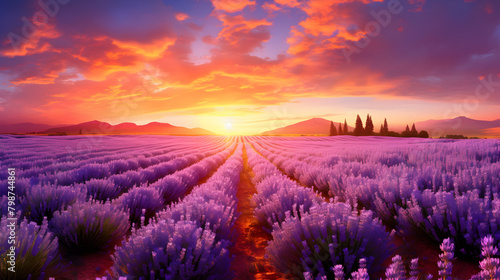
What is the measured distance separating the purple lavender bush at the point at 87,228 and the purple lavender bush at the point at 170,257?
125 cm

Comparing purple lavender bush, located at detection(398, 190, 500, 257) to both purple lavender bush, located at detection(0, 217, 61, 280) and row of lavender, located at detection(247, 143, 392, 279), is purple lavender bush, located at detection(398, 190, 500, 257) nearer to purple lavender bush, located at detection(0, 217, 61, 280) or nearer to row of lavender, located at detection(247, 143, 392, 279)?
row of lavender, located at detection(247, 143, 392, 279)

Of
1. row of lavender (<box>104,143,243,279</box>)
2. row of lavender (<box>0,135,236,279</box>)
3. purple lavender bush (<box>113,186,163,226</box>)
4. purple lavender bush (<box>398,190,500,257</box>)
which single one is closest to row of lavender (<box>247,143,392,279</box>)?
row of lavender (<box>104,143,243,279</box>)

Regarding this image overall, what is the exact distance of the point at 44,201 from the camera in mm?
3539

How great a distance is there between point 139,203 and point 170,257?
8.43 ft

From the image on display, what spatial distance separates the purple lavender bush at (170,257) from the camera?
1734 mm

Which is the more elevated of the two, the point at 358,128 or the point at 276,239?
the point at 358,128

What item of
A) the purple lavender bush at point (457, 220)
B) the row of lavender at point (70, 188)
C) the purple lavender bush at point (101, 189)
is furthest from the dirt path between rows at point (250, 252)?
the purple lavender bush at point (101, 189)

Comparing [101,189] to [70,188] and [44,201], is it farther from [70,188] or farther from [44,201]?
[44,201]

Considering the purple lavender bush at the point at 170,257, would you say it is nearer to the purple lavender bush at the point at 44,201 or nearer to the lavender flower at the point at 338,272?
the lavender flower at the point at 338,272

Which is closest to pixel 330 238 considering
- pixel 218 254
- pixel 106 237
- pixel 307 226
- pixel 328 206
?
pixel 307 226

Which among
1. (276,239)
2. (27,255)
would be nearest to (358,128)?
(276,239)

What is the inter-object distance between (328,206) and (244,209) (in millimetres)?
3031

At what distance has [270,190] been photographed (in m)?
4.25

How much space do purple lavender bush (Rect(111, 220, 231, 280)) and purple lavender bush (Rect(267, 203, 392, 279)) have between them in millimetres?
513
